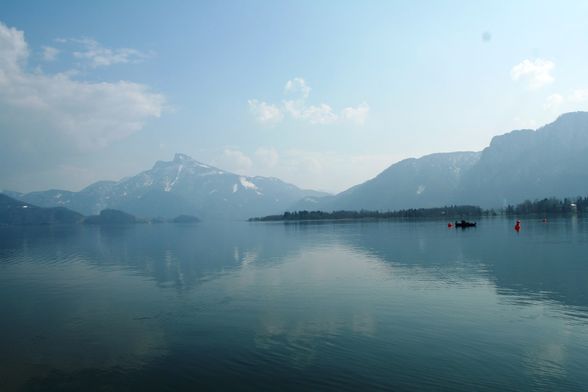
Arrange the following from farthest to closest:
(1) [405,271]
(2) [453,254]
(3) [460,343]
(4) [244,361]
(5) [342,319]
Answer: (2) [453,254], (1) [405,271], (5) [342,319], (3) [460,343], (4) [244,361]

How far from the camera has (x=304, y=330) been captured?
3241 centimetres

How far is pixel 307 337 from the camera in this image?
101 feet

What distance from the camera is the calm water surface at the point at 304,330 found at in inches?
932

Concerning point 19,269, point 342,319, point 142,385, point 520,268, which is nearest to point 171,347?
point 142,385

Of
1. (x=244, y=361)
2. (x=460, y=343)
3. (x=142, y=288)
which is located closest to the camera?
(x=244, y=361)

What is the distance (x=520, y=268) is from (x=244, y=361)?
51.3m

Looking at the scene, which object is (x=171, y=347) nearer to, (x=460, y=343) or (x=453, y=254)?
(x=460, y=343)

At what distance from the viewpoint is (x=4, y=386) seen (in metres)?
23.9

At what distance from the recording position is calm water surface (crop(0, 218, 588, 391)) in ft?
77.7

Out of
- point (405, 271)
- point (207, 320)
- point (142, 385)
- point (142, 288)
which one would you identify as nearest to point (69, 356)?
point (142, 385)

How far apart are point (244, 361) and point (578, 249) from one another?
82.1m

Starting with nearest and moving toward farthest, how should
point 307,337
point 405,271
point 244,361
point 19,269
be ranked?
point 244,361 < point 307,337 < point 405,271 < point 19,269

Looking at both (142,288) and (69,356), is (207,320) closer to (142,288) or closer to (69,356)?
(69,356)

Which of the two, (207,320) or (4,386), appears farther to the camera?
(207,320)
